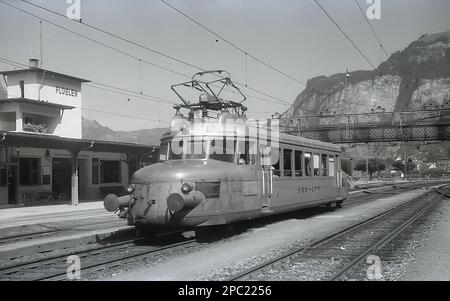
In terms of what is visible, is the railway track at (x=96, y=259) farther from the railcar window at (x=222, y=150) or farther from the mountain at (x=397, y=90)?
the mountain at (x=397, y=90)

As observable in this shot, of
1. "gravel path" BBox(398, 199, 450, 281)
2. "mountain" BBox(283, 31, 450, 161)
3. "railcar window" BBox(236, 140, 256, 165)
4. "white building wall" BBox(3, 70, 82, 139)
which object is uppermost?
"mountain" BBox(283, 31, 450, 161)

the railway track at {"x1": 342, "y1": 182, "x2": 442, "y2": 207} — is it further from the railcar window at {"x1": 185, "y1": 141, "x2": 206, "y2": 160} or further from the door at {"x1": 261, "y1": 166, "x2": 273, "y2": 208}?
the railcar window at {"x1": 185, "y1": 141, "x2": 206, "y2": 160}

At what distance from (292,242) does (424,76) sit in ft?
379

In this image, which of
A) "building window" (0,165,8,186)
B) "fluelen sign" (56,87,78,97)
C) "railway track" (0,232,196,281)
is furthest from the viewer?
"fluelen sign" (56,87,78,97)

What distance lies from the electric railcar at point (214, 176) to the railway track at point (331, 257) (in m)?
1.82

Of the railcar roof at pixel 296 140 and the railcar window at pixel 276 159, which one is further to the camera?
the railcar window at pixel 276 159

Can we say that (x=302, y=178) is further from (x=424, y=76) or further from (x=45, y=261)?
(x=424, y=76)

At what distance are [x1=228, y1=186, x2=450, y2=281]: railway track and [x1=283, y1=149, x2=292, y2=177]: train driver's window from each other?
7.06 feet

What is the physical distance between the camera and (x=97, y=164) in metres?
33.6

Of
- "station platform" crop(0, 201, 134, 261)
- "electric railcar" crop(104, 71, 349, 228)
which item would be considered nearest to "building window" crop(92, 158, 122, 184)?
"station platform" crop(0, 201, 134, 261)

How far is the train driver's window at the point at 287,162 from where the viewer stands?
13.7 metres

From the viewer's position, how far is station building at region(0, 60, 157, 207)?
1029 inches

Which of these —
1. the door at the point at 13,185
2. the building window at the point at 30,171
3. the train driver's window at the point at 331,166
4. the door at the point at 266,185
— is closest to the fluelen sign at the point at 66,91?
the building window at the point at 30,171

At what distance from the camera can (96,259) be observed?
30.2 ft
